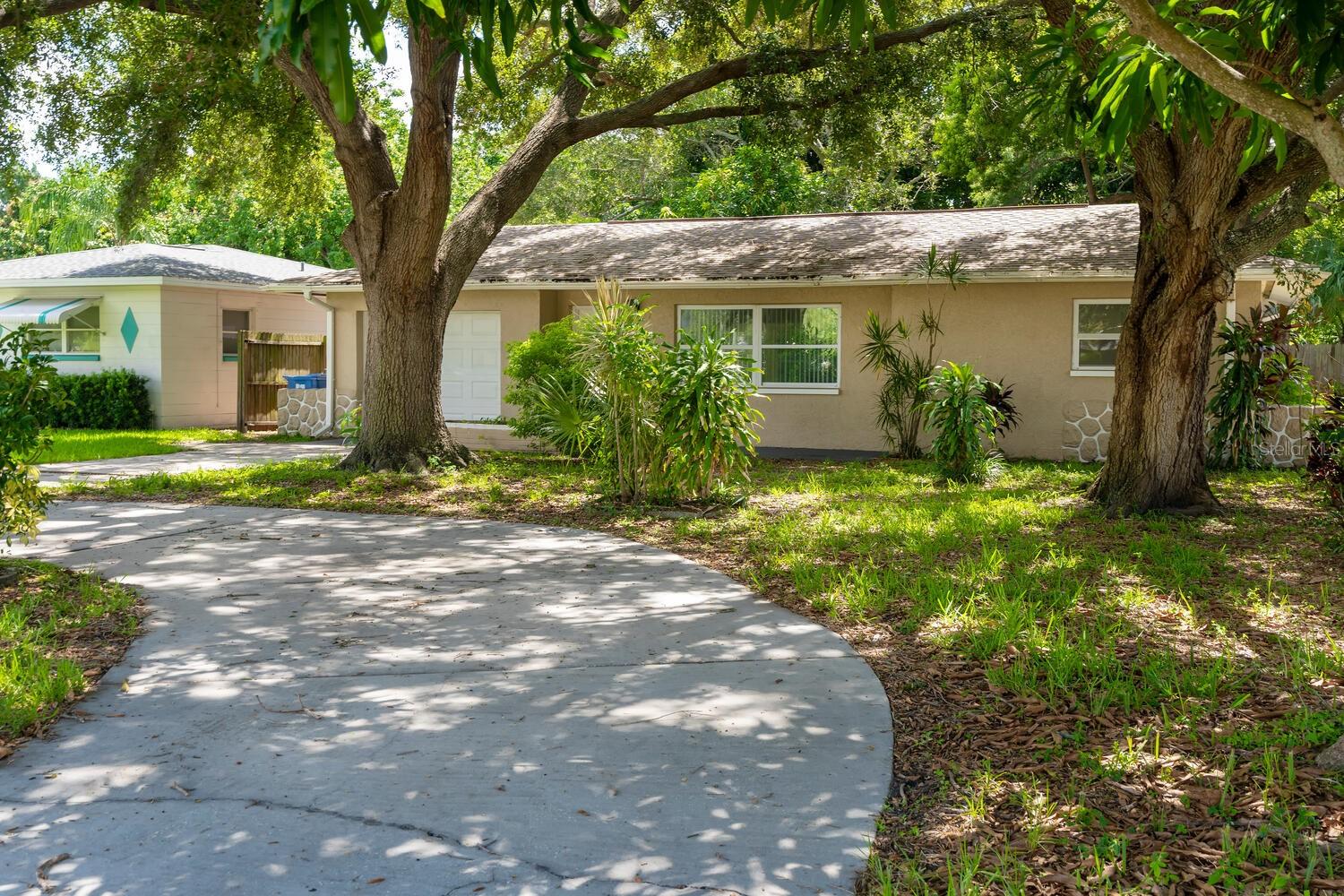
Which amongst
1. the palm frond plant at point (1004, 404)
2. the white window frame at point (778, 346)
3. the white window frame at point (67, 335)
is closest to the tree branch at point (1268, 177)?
the palm frond plant at point (1004, 404)

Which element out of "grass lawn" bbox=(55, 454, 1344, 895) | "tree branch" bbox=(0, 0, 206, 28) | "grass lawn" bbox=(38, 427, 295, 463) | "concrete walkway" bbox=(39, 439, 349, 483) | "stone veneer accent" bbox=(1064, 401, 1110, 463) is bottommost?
"grass lawn" bbox=(55, 454, 1344, 895)

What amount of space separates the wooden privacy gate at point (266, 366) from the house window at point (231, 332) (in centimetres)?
96

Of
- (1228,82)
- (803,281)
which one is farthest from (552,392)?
(1228,82)

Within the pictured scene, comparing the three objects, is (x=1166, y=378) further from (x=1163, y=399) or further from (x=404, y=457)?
(x=404, y=457)

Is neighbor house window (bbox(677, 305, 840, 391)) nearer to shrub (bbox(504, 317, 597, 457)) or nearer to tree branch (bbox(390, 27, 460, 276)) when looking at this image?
shrub (bbox(504, 317, 597, 457))

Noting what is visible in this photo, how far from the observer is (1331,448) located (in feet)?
30.0

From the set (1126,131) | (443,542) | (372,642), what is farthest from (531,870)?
(443,542)

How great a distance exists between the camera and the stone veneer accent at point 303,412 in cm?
2045

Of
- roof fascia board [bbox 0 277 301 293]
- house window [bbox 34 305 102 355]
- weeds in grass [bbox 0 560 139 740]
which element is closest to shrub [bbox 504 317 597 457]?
weeds in grass [bbox 0 560 139 740]

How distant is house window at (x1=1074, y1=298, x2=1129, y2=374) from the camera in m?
15.8

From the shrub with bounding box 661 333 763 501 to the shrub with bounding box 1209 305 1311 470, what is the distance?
676cm

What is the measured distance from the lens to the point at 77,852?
11.6 ft

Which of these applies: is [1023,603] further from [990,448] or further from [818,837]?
[990,448]

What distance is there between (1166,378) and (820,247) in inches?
312
